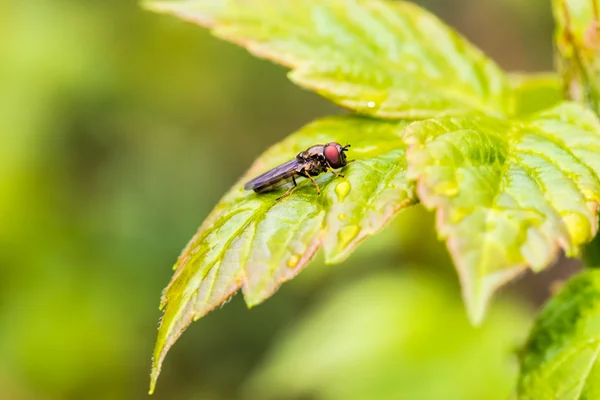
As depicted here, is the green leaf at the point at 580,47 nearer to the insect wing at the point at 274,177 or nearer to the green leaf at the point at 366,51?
the green leaf at the point at 366,51

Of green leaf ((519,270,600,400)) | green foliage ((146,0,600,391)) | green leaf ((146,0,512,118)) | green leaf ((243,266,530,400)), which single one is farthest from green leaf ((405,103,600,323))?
green leaf ((243,266,530,400))

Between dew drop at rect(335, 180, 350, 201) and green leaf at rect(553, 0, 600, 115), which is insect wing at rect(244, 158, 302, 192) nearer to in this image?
dew drop at rect(335, 180, 350, 201)

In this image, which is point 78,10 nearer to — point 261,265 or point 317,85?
point 317,85

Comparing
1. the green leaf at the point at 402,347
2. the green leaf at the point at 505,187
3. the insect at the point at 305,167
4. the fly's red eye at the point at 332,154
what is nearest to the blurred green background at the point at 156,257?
the green leaf at the point at 402,347

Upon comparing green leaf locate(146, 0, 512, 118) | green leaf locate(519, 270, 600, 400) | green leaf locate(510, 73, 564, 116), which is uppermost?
green leaf locate(146, 0, 512, 118)

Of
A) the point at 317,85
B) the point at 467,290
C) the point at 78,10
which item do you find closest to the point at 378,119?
the point at 317,85

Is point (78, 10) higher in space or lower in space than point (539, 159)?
higher
